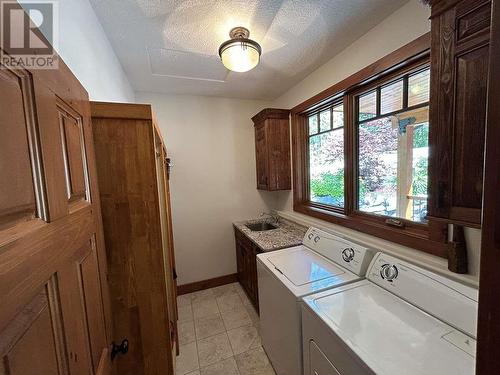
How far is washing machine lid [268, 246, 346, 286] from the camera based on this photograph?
147 centimetres

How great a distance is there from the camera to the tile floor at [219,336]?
5.61ft

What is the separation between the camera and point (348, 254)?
1.58 meters

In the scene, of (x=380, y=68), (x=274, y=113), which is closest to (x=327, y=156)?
(x=274, y=113)

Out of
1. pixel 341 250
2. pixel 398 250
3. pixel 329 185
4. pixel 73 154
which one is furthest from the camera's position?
pixel 329 185

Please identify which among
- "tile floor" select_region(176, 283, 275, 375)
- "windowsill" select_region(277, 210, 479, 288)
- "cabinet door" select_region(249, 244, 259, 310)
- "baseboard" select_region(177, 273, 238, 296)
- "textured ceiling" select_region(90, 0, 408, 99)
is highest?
"textured ceiling" select_region(90, 0, 408, 99)

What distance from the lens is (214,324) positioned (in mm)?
2191

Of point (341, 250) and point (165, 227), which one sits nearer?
point (165, 227)

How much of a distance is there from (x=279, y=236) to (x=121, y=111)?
1873 mm

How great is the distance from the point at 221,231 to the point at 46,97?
2.59 m

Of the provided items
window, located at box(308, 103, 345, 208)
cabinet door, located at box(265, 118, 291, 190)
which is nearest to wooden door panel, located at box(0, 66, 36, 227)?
window, located at box(308, 103, 345, 208)

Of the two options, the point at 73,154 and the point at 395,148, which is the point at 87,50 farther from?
the point at 395,148

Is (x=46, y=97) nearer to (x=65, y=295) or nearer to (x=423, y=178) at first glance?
(x=65, y=295)

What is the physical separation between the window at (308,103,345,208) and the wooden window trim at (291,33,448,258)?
0.07m

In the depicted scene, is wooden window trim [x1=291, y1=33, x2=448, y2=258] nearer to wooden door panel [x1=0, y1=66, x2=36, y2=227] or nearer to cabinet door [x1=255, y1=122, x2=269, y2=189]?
cabinet door [x1=255, y1=122, x2=269, y2=189]
